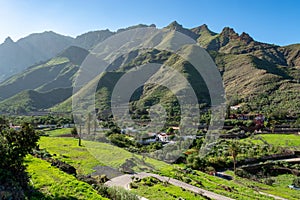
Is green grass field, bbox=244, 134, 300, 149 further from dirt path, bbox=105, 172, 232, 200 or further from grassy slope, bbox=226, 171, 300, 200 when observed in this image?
dirt path, bbox=105, 172, 232, 200

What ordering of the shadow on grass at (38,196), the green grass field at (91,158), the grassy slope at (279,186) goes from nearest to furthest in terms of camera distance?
the shadow on grass at (38,196) < the green grass field at (91,158) < the grassy slope at (279,186)

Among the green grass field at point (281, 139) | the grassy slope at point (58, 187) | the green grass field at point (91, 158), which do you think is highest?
the grassy slope at point (58, 187)

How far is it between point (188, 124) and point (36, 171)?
165 feet

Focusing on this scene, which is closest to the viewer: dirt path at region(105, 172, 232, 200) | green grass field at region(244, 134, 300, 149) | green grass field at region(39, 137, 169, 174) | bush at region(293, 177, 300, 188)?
dirt path at region(105, 172, 232, 200)

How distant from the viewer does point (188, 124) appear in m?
65.2

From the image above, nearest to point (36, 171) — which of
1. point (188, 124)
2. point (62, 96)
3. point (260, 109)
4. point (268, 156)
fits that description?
point (268, 156)

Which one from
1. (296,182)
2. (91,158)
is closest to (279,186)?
(296,182)

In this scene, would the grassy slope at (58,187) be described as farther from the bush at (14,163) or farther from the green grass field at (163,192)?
the green grass field at (163,192)

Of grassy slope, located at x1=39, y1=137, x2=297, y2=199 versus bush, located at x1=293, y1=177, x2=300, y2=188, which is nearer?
grassy slope, located at x1=39, y1=137, x2=297, y2=199

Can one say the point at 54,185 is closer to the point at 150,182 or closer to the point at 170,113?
the point at 150,182

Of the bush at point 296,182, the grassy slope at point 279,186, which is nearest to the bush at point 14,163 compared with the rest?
the grassy slope at point 279,186

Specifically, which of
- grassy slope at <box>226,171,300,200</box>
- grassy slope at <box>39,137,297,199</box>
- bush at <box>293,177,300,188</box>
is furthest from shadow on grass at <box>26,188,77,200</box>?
bush at <box>293,177,300,188</box>

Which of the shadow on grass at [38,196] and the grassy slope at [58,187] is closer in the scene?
the shadow on grass at [38,196]

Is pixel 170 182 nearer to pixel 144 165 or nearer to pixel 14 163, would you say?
pixel 144 165
